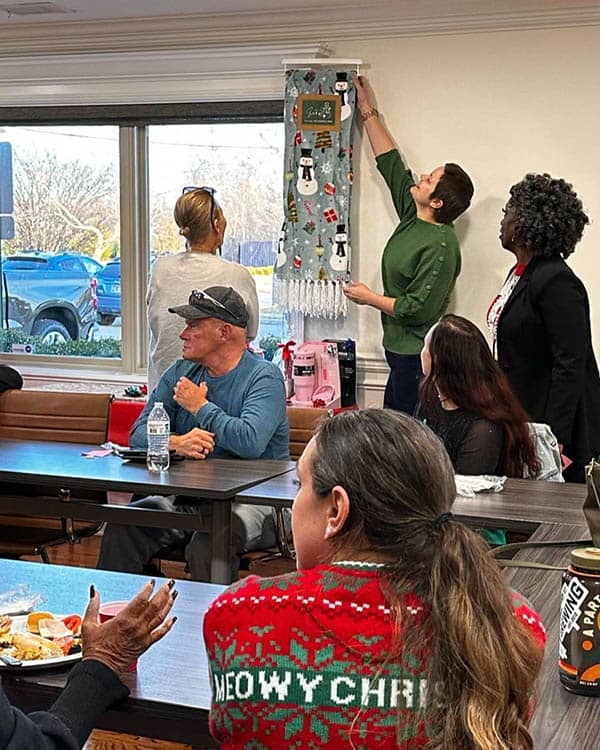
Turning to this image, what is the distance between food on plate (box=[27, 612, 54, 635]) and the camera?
1.89 meters

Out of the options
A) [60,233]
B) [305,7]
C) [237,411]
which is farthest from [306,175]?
[237,411]

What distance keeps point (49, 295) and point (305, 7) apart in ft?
6.75

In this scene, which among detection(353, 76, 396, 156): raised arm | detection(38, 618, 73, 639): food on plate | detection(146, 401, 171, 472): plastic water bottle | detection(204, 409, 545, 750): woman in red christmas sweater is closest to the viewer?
detection(204, 409, 545, 750): woman in red christmas sweater

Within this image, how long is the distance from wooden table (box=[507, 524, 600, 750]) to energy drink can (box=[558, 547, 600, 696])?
1.0 inches

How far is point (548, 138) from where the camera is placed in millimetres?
4781

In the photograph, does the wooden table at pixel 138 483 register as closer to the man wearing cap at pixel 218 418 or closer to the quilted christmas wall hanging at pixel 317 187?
the man wearing cap at pixel 218 418

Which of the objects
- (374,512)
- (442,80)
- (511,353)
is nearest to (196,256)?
(511,353)

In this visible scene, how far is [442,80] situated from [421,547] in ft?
12.8

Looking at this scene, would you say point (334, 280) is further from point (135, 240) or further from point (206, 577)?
point (206, 577)

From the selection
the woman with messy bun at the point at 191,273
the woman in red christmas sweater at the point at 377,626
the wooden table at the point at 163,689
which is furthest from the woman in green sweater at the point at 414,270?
the woman in red christmas sweater at the point at 377,626

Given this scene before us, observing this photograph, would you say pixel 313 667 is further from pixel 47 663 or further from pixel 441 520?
pixel 47 663

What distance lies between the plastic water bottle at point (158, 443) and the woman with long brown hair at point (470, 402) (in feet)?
2.66

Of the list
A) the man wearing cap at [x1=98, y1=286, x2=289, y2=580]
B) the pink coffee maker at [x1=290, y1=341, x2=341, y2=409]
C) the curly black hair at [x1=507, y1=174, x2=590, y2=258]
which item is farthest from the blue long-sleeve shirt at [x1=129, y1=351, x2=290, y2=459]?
the pink coffee maker at [x1=290, y1=341, x2=341, y2=409]

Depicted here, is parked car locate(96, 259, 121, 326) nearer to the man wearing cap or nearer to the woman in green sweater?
the woman in green sweater
